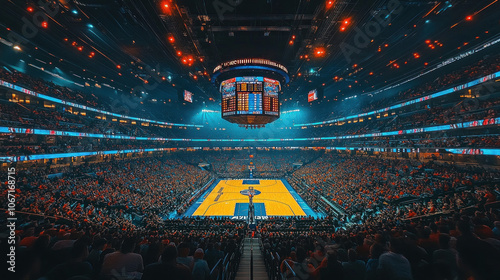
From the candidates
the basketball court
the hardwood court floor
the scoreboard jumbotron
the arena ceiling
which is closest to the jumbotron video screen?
the scoreboard jumbotron

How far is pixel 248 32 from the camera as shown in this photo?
523 inches

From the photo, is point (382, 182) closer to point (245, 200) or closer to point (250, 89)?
point (245, 200)

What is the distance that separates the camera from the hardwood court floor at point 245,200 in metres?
22.5

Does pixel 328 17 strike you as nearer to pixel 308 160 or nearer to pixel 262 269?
pixel 262 269

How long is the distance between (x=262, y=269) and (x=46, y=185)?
767 inches

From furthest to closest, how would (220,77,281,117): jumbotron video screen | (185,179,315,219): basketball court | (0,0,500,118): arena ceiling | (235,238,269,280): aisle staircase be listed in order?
(185,179,315,219): basketball court < (220,77,281,117): jumbotron video screen < (0,0,500,118): arena ceiling < (235,238,269,280): aisle staircase

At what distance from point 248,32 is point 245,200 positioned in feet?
66.8

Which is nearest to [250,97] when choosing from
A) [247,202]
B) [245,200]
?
[247,202]

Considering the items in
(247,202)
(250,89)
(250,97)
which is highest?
(250,89)

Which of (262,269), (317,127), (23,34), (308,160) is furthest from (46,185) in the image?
(317,127)

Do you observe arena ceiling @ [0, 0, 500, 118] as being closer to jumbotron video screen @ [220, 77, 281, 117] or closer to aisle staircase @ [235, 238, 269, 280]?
jumbotron video screen @ [220, 77, 281, 117]

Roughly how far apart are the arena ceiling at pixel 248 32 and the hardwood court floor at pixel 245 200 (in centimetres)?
1503

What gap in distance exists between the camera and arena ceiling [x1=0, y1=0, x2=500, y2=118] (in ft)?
36.1

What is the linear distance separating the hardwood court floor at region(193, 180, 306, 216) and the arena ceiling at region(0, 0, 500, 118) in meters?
15.0
